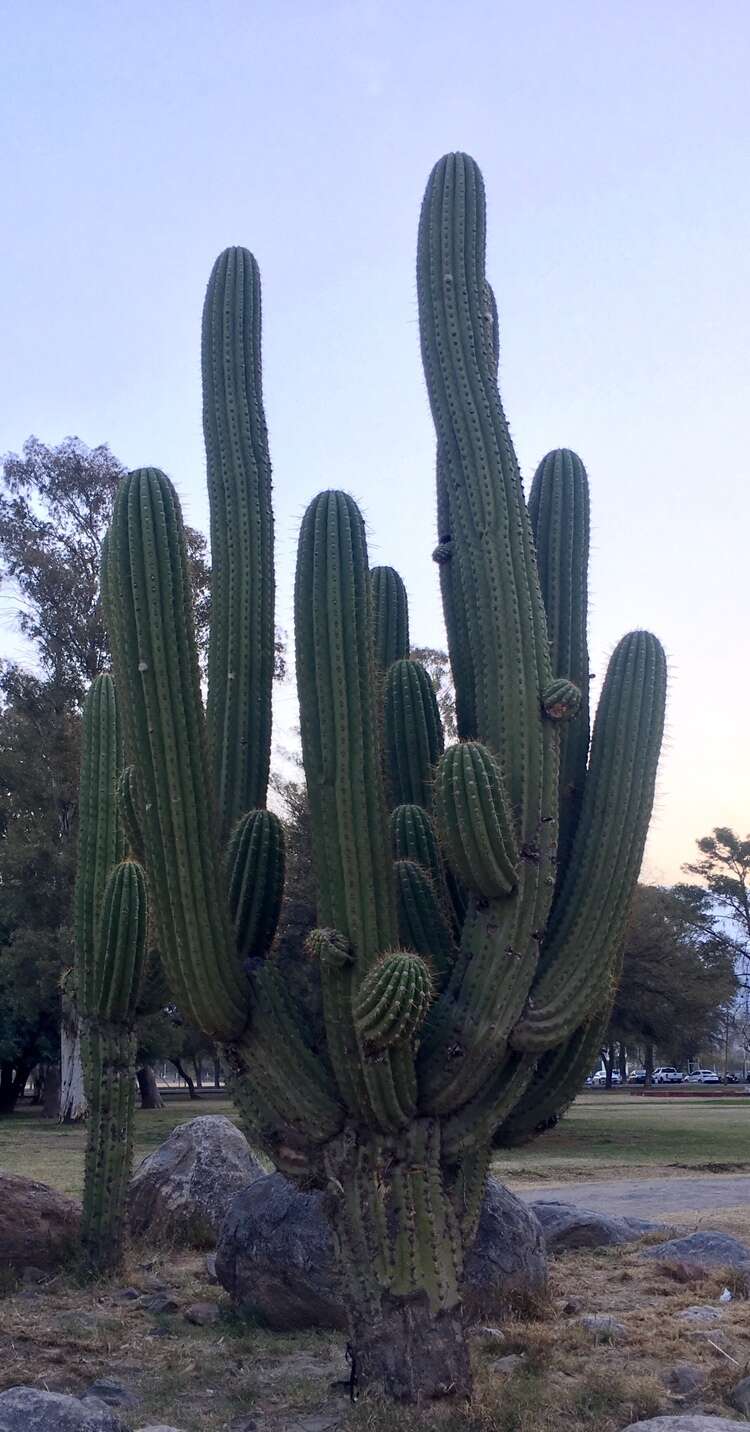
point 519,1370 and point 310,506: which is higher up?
point 310,506

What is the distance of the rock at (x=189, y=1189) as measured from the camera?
34.0 ft

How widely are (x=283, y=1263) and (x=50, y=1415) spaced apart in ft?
9.60

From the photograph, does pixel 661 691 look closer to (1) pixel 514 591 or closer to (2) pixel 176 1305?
(1) pixel 514 591

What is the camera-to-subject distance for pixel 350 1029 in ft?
18.7

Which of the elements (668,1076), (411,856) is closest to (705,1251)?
(411,856)

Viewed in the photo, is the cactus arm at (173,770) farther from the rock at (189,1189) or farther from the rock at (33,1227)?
the rock at (189,1189)

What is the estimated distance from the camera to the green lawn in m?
17.7

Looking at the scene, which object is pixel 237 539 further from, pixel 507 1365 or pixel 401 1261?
pixel 507 1365

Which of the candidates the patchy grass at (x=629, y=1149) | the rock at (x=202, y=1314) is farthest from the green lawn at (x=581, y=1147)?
the rock at (x=202, y=1314)

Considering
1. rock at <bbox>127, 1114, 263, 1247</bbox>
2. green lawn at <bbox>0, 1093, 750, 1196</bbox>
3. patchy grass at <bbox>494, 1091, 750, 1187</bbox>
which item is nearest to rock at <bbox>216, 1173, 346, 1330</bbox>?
rock at <bbox>127, 1114, 263, 1247</bbox>

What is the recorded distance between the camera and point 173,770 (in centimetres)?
592

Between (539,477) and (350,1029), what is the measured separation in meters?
3.51

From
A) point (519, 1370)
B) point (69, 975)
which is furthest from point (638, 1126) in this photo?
point (519, 1370)

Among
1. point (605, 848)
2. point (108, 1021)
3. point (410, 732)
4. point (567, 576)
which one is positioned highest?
point (567, 576)
